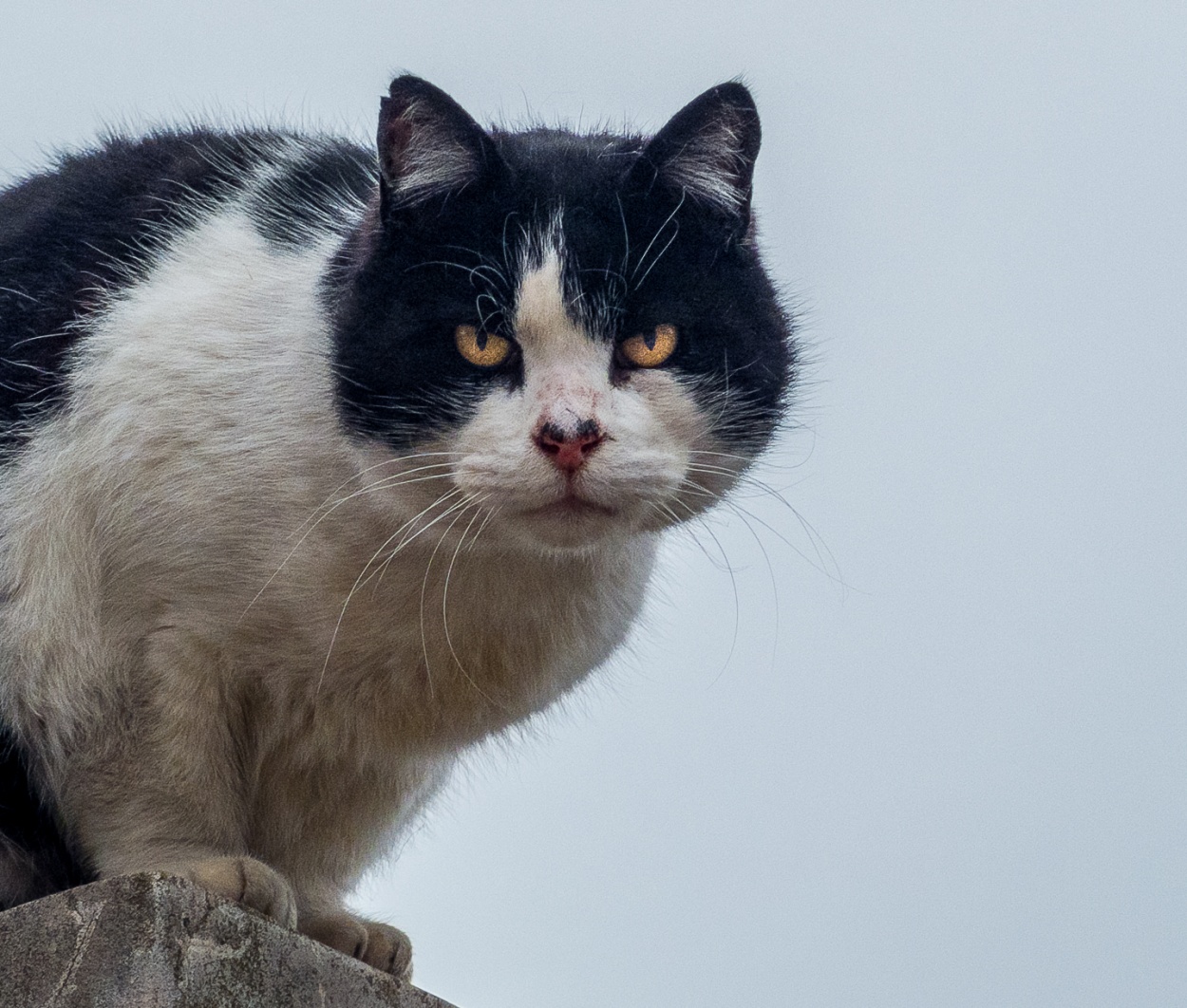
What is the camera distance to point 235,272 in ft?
9.00

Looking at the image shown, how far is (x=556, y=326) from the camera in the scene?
231 cm

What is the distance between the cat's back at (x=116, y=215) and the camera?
A: 8.86ft

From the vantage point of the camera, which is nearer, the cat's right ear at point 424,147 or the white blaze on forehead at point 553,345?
the white blaze on forehead at point 553,345

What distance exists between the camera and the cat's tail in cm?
257

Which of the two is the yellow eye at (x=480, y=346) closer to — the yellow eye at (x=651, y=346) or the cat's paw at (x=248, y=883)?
the yellow eye at (x=651, y=346)

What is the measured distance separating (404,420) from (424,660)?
0.46m

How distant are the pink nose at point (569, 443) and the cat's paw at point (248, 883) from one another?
80 centimetres

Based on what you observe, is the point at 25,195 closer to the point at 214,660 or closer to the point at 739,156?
the point at 214,660

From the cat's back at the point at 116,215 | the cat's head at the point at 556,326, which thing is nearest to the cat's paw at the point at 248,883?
the cat's head at the point at 556,326

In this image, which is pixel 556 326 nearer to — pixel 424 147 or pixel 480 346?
pixel 480 346

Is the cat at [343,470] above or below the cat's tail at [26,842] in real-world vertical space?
above

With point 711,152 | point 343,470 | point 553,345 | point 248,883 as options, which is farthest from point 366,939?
point 711,152

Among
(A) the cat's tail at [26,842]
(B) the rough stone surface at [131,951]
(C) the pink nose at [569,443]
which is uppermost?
(C) the pink nose at [569,443]

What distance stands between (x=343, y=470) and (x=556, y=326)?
0.49 m
